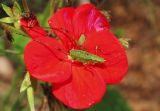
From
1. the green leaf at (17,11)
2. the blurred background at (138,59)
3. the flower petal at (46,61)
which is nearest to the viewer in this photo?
the flower petal at (46,61)

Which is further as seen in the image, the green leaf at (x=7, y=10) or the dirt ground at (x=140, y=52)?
the dirt ground at (x=140, y=52)

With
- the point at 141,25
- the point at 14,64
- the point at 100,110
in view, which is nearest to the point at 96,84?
the point at 100,110

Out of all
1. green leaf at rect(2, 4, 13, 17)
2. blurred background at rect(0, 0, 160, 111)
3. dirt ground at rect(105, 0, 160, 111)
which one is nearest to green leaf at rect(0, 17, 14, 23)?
green leaf at rect(2, 4, 13, 17)

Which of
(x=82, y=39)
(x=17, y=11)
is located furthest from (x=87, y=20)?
(x=17, y=11)

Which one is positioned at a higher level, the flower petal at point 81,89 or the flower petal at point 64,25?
the flower petal at point 64,25

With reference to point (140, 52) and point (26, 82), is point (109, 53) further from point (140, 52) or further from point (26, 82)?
point (140, 52)

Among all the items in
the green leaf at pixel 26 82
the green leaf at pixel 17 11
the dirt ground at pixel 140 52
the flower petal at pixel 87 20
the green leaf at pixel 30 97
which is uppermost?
the green leaf at pixel 17 11

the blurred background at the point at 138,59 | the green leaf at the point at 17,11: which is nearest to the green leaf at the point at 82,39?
the green leaf at the point at 17,11

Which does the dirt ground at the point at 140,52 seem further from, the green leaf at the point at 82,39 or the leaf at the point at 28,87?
the leaf at the point at 28,87
